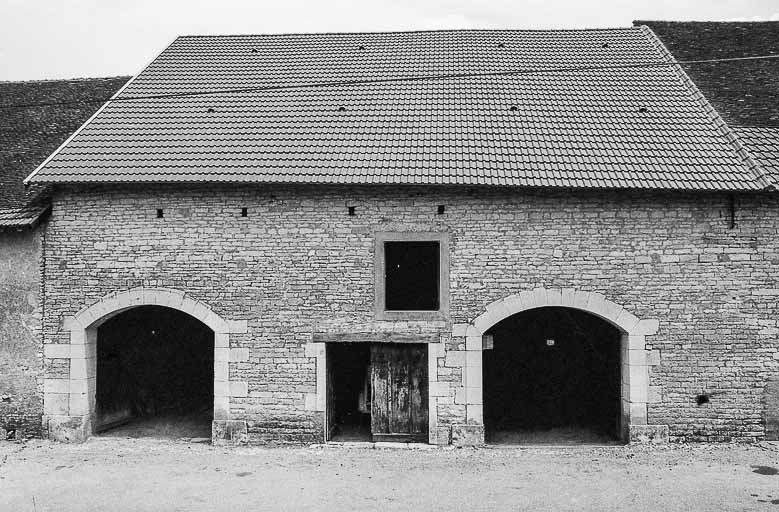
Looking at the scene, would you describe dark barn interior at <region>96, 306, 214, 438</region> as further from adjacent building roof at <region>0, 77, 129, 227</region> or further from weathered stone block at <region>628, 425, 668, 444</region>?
weathered stone block at <region>628, 425, 668, 444</region>

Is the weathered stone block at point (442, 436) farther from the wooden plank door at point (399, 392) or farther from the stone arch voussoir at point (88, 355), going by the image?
the stone arch voussoir at point (88, 355)

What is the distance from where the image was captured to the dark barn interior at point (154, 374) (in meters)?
11.7

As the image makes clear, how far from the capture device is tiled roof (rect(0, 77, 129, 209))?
11898 millimetres

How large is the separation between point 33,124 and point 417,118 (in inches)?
325

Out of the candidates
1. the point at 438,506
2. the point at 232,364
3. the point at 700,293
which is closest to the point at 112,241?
the point at 232,364

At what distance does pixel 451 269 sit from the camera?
1050 cm

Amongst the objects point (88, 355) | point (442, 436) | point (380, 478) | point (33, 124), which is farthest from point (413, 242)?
point (33, 124)

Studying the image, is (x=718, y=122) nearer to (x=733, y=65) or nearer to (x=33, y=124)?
(x=733, y=65)

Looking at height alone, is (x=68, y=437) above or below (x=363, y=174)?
below

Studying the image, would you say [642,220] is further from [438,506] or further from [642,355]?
[438,506]

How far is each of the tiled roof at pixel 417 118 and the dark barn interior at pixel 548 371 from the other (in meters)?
3.32

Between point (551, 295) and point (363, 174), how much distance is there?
345cm

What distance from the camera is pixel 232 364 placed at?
10.6 meters

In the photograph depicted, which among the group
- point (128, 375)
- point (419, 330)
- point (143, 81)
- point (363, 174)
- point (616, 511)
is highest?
point (143, 81)
